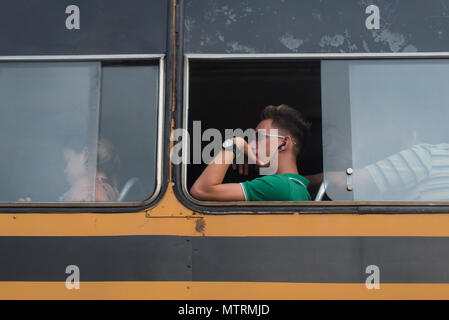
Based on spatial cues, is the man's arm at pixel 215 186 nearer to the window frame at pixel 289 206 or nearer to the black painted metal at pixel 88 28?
the window frame at pixel 289 206

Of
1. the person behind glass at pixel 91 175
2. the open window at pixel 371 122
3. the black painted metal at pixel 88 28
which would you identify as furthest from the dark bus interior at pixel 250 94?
the person behind glass at pixel 91 175

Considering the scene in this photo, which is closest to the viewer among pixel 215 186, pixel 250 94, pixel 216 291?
pixel 216 291

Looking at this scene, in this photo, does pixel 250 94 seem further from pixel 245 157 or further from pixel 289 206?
pixel 289 206

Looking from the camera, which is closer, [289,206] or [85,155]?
[289,206]

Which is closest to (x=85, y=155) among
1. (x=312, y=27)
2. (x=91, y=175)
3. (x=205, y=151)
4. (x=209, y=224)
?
(x=91, y=175)

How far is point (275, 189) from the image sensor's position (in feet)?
8.26

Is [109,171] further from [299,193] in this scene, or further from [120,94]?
[299,193]

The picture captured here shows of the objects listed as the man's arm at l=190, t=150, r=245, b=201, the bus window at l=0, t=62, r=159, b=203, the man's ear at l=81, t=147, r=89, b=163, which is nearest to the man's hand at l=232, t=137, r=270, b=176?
the man's arm at l=190, t=150, r=245, b=201

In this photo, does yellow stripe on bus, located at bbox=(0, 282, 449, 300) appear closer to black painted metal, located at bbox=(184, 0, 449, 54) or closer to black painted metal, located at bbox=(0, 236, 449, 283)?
black painted metal, located at bbox=(0, 236, 449, 283)

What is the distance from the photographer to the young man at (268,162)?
2500 mm

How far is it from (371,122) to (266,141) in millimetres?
572

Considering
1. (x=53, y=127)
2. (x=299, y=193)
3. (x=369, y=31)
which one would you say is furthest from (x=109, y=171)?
(x=369, y=31)

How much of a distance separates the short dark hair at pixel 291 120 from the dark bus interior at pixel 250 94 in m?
0.03
